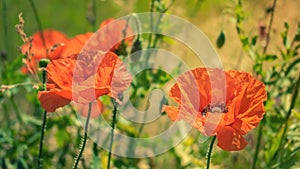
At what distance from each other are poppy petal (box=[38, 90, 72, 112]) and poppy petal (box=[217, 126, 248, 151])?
0.30 metres

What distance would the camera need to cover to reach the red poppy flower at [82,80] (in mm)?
1263

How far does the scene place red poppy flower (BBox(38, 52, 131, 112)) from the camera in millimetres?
1263

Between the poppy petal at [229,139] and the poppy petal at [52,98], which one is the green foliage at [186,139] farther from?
the poppy petal at [229,139]

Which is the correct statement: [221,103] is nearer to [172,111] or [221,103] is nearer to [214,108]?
[214,108]

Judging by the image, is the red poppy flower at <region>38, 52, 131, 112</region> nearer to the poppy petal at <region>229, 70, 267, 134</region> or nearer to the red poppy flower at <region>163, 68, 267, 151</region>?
the red poppy flower at <region>163, 68, 267, 151</region>

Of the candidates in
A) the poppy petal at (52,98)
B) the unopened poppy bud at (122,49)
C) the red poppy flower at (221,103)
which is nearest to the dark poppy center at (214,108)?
the red poppy flower at (221,103)

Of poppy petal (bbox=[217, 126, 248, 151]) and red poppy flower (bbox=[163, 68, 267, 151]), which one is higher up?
red poppy flower (bbox=[163, 68, 267, 151])

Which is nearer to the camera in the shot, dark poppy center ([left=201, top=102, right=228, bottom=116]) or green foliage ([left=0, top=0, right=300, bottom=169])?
dark poppy center ([left=201, top=102, right=228, bottom=116])

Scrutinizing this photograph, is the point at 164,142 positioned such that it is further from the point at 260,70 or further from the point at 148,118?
the point at 260,70

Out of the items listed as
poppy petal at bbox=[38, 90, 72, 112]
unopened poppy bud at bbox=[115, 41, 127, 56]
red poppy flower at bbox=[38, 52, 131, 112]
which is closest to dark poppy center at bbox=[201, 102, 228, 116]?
red poppy flower at bbox=[38, 52, 131, 112]

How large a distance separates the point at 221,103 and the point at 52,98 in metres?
0.34

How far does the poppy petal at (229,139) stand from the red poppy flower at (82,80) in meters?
0.21

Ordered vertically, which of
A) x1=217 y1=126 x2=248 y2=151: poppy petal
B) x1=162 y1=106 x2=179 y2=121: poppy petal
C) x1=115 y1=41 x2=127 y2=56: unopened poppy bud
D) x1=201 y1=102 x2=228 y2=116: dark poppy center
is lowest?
x1=217 y1=126 x2=248 y2=151: poppy petal

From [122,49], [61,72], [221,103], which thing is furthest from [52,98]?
[122,49]
